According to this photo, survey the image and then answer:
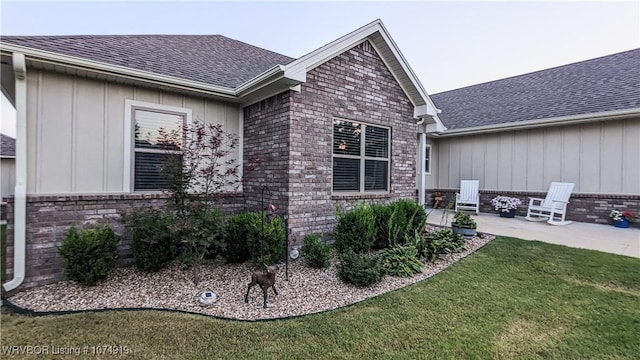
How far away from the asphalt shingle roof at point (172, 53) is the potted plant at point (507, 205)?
8.49 meters

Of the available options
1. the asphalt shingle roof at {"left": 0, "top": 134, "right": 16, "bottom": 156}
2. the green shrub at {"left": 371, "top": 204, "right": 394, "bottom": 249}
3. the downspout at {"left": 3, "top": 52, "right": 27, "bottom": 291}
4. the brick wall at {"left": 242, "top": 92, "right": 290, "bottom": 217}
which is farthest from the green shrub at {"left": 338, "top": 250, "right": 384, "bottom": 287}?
the asphalt shingle roof at {"left": 0, "top": 134, "right": 16, "bottom": 156}

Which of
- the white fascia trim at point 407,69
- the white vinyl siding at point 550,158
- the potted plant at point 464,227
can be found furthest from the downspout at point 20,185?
the white vinyl siding at point 550,158

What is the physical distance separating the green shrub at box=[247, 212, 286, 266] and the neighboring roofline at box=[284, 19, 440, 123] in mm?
2508

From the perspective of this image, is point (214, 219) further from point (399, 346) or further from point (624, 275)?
point (624, 275)

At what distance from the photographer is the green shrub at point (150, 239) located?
166 inches

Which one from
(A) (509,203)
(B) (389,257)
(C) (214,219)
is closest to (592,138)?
(A) (509,203)

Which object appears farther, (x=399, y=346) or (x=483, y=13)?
(x=483, y=13)

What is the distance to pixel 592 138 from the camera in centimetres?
821

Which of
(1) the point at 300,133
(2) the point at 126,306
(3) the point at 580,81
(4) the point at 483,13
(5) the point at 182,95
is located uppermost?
(4) the point at 483,13

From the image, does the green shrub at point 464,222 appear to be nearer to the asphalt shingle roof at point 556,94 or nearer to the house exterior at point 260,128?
the house exterior at point 260,128

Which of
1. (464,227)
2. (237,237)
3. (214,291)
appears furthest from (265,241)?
(464,227)

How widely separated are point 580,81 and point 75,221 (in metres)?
14.8

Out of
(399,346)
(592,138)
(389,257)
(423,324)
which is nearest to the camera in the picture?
(399,346)

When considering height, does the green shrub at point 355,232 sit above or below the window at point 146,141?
below
